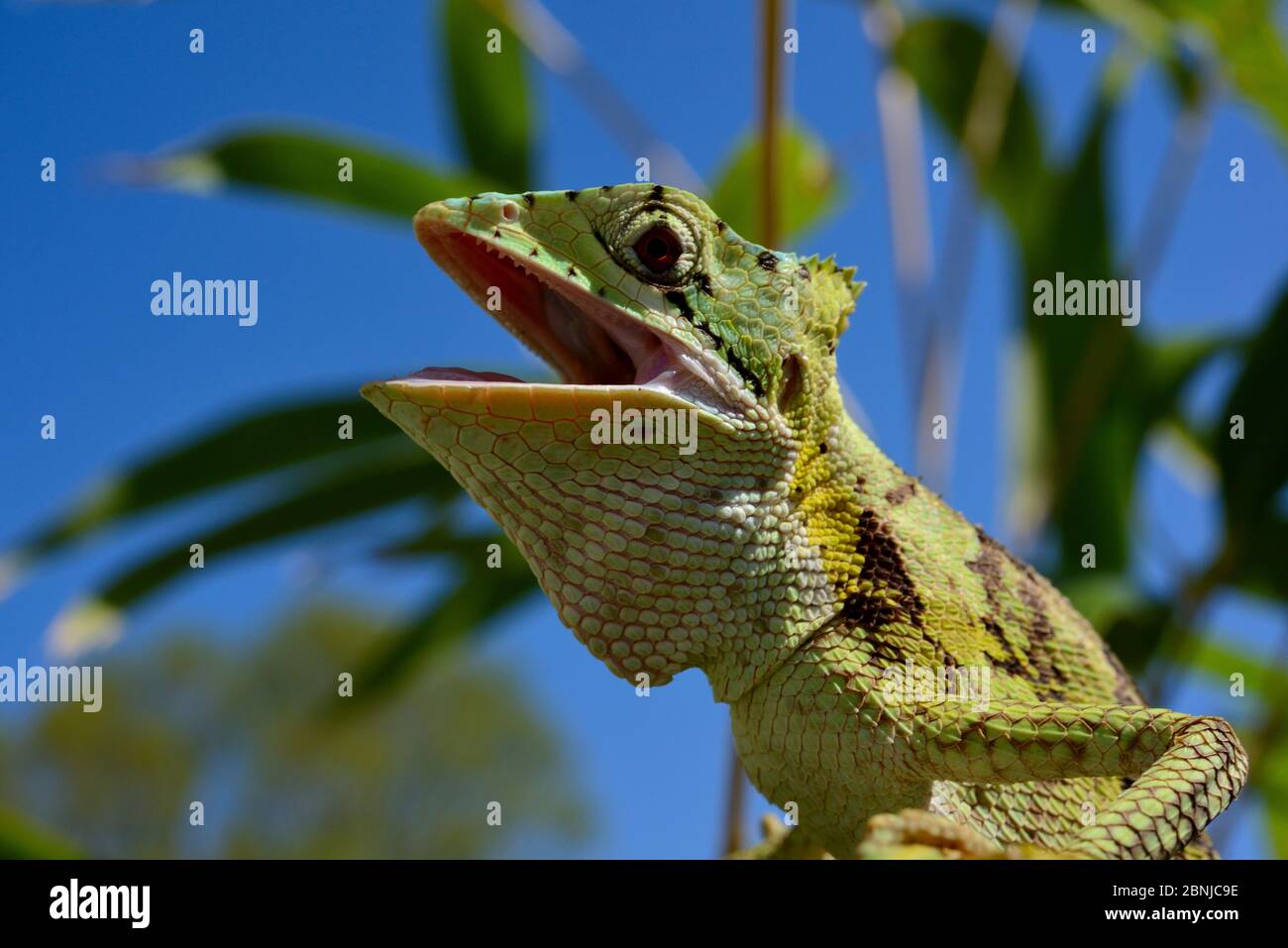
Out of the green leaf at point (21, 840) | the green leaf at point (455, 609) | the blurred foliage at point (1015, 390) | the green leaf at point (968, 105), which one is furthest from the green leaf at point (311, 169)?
the green leaf at point (968, 105)

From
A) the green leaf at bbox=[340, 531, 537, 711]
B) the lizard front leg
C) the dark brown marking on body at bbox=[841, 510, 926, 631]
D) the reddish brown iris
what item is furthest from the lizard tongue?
the green leaf at bbox=[340, 531, 537, 711]

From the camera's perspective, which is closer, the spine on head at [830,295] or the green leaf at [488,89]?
the spine on head at [830,295]

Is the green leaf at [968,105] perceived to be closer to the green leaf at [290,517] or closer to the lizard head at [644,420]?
the green leaf at [290,517]

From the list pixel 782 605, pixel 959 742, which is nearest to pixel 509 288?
pixel 782 605

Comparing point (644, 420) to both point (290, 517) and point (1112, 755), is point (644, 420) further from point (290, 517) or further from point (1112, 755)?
point (290, 517)

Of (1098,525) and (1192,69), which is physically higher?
(1192,69)
